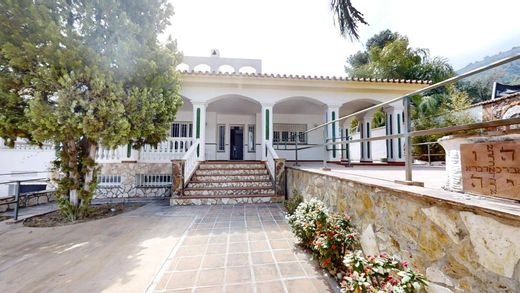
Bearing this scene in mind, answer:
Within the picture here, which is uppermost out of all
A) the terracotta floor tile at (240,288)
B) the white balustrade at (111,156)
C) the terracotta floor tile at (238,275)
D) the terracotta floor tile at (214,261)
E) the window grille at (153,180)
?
the white balustrade at (111,156)

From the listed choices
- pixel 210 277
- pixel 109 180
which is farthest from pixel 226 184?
pixel 109 180

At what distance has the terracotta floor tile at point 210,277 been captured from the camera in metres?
2.16

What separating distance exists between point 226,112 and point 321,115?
480cm

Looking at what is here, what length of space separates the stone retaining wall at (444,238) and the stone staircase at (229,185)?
3.70 metres

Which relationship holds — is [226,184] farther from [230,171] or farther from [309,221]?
[309,221]

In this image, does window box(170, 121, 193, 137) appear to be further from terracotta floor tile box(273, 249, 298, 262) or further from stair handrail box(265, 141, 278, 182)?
terracotta floor tile box(273, 249, 298, 262)

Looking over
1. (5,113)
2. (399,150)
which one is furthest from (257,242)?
(399,150)

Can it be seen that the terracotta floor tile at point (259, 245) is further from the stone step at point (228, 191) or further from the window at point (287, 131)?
the window at point (287, 131)

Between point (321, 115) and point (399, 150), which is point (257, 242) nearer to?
point (399, 150)

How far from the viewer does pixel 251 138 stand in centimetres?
1033

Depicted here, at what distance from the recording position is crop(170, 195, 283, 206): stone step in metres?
5.56

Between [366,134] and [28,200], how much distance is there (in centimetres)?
1261

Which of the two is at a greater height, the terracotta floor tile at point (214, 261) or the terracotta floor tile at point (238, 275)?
the terracotta floor tile at point (214, 261)

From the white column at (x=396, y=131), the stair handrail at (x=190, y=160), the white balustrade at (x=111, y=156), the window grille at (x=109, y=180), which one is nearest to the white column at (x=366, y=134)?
the white column at (x=396, y=131)
